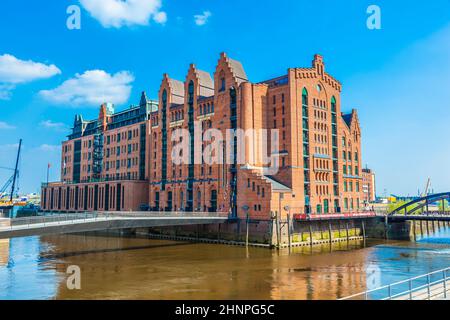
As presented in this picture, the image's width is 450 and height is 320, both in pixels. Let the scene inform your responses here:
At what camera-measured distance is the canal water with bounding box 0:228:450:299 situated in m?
35.8

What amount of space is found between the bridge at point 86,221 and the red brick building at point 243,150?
1239 centimetres

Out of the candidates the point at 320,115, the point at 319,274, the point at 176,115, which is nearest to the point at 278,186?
the point at 320,115

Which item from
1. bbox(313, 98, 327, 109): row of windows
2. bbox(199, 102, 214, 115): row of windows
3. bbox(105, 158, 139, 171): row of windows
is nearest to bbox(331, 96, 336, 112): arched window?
bbox(313, 98, 327, 109): row of windows

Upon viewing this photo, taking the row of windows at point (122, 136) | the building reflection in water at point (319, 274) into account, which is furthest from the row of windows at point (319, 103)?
the row of windows at point (122, 136)

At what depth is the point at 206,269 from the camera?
47438mm

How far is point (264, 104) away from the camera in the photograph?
3297 inches

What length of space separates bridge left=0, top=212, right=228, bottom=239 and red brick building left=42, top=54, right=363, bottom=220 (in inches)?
488

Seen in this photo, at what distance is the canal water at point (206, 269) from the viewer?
1411 inches

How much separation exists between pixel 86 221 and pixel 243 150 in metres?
35.4

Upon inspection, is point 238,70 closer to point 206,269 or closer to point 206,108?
point 206,108

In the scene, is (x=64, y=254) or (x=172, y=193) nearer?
(x=64, y=254)

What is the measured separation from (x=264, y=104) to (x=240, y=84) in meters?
6.83
